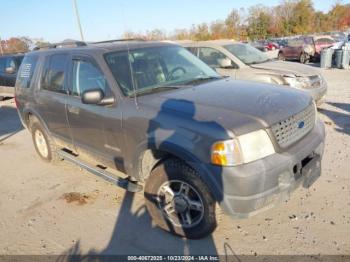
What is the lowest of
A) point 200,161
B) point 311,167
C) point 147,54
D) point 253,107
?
point 311,167

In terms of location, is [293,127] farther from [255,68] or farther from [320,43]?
[320,43]

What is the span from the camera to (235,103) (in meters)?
3.22

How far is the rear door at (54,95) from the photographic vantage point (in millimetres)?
4605

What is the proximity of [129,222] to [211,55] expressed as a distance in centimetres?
553

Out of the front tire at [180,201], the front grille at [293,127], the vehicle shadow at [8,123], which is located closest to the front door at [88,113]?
the front tire at [180,201]

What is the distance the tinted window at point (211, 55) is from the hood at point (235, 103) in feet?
14.1

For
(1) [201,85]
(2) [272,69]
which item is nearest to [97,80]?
(1) [201,85]

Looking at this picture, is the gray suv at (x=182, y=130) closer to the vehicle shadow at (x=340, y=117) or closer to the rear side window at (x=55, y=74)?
the rear side window at (x=55, y=74)

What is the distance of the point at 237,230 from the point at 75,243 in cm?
170

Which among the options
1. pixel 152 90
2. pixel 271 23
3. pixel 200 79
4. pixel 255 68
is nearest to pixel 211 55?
pixel 255 68

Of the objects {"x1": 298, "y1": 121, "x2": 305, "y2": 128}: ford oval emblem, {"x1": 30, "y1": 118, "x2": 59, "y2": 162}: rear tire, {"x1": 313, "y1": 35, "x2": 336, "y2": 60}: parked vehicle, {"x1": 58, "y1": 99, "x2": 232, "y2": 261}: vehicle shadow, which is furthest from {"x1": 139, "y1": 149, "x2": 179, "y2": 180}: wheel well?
{"x1": 313, "y1": 35, "x2": 336, "y2": 60}: parked vehicle

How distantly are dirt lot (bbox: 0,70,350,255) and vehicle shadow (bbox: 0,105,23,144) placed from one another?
10.7ft

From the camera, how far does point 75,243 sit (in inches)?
139

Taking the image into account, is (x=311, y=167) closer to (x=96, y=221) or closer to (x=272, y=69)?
(x=96, y=221)
